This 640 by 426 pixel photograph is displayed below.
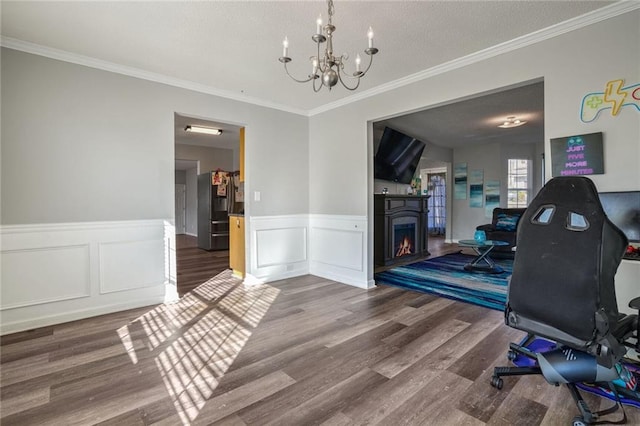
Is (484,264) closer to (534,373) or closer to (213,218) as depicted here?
(534,373)

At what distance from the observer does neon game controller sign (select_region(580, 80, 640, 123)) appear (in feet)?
7.17

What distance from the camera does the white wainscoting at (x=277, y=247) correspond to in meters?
4.29

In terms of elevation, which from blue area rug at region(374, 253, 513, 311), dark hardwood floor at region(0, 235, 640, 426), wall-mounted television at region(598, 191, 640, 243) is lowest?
dark hardwood floor at region(0, 235, 640, 426)

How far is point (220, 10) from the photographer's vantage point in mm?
2270

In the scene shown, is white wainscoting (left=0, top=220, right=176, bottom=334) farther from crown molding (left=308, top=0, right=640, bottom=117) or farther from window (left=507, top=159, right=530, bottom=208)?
window (left=507, top=159, right=530, bottom=208)

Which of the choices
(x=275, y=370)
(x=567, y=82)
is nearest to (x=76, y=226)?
(x=275, y=370)

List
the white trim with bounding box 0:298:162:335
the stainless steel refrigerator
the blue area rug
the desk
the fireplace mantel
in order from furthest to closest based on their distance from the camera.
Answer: the stainless steel refrigerator
the fireplace mantel
the desk
the blue area rug
the white trim with bounding box 0:298:162:335

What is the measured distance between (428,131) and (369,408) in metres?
5.75

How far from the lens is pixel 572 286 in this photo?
1489 millimetres

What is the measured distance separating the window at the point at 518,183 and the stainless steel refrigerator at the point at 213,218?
719 cm

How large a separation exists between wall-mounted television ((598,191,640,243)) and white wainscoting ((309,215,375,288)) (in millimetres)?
2427

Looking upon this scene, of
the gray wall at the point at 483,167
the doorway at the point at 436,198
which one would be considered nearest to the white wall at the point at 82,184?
the gray wall at the point at 483,167

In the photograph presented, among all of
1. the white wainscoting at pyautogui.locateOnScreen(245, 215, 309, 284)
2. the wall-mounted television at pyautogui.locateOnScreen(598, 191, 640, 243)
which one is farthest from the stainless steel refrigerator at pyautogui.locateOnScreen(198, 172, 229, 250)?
the wall-mounted television at pyautogui.locateOnScreen(598, 191, 640, 243)

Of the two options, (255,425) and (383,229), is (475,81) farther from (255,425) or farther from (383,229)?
(255,425)
